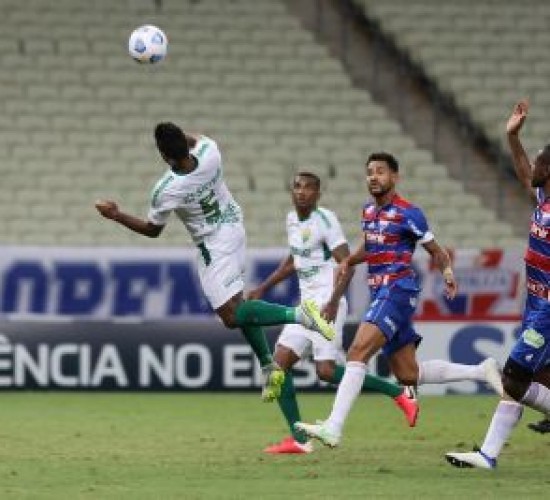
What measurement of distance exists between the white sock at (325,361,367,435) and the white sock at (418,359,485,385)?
1427 mm

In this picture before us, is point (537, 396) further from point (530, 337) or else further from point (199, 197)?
point (199, 197)

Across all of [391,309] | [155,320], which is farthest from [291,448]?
[155,320]

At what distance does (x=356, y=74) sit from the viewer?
24.0 metres

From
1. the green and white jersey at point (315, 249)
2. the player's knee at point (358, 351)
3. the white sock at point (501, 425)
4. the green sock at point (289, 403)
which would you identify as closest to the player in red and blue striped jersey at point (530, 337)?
the white sock at point (501, 425)

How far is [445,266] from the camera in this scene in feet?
39.9

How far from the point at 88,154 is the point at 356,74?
149 inches

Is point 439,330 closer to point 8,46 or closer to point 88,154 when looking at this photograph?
point 88,154

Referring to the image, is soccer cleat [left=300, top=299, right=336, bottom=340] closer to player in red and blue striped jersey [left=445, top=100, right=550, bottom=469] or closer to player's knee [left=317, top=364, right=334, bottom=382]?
player's knee [left=317, top=364, right=334, bottom=382]

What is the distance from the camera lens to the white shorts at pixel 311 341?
1373 cm

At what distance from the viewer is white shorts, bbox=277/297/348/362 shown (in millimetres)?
13727

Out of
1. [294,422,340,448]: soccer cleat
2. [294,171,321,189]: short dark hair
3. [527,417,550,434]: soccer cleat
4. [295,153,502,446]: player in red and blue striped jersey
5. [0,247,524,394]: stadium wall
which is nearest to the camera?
[294,422,340,448]: soccer cleat

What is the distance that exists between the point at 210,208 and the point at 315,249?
6.69ft

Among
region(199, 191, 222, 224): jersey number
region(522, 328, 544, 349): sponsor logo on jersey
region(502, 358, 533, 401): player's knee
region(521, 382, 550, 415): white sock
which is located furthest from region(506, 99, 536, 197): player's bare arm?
region(199, 191, 222, 224): jersey number

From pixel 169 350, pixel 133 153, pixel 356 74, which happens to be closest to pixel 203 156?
pixel 169 350
